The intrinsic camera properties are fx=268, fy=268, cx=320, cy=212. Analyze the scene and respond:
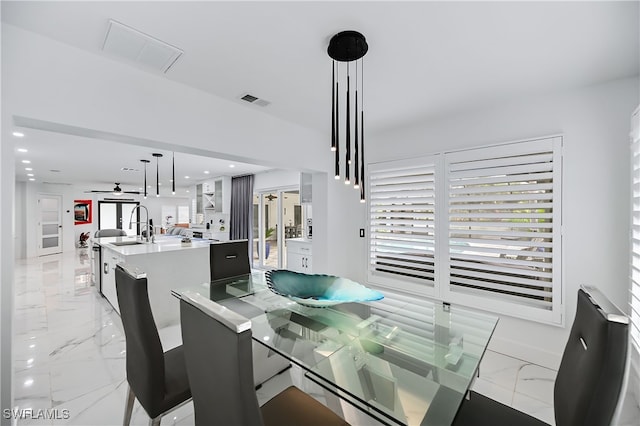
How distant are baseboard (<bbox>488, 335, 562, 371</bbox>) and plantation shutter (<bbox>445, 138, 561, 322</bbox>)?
0.31 meters

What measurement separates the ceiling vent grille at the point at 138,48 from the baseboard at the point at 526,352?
3467 millimetres

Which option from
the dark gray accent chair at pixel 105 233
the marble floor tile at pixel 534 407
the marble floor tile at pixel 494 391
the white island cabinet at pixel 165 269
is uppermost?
the dark gray accent chair at pixel 105 233

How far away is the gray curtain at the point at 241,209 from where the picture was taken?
6820 millimetres

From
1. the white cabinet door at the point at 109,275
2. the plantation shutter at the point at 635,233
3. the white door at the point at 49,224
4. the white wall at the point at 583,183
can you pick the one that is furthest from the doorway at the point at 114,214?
the plantation shutter at the point at 635,233

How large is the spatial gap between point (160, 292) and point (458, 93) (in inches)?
151

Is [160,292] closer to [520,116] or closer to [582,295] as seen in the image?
[582,295]

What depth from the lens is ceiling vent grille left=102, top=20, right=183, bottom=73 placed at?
5.28 ft

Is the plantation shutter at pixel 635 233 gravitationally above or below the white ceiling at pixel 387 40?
below

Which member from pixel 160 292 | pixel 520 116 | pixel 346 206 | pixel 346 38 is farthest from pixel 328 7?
pixel 160 292

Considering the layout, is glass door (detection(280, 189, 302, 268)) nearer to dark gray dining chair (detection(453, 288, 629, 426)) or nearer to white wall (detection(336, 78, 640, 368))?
A: white wall (detection(336, 78, 640, 368))

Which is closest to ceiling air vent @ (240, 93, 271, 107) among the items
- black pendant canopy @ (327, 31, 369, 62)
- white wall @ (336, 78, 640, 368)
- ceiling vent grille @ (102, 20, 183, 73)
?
ceiling vent grille @ (102, 20, 183, 73)

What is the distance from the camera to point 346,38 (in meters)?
1.61

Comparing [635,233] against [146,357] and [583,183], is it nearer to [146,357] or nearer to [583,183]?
[583,183]

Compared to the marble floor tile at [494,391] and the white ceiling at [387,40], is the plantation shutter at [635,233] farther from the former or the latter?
the marble floor tile at [494,391]
